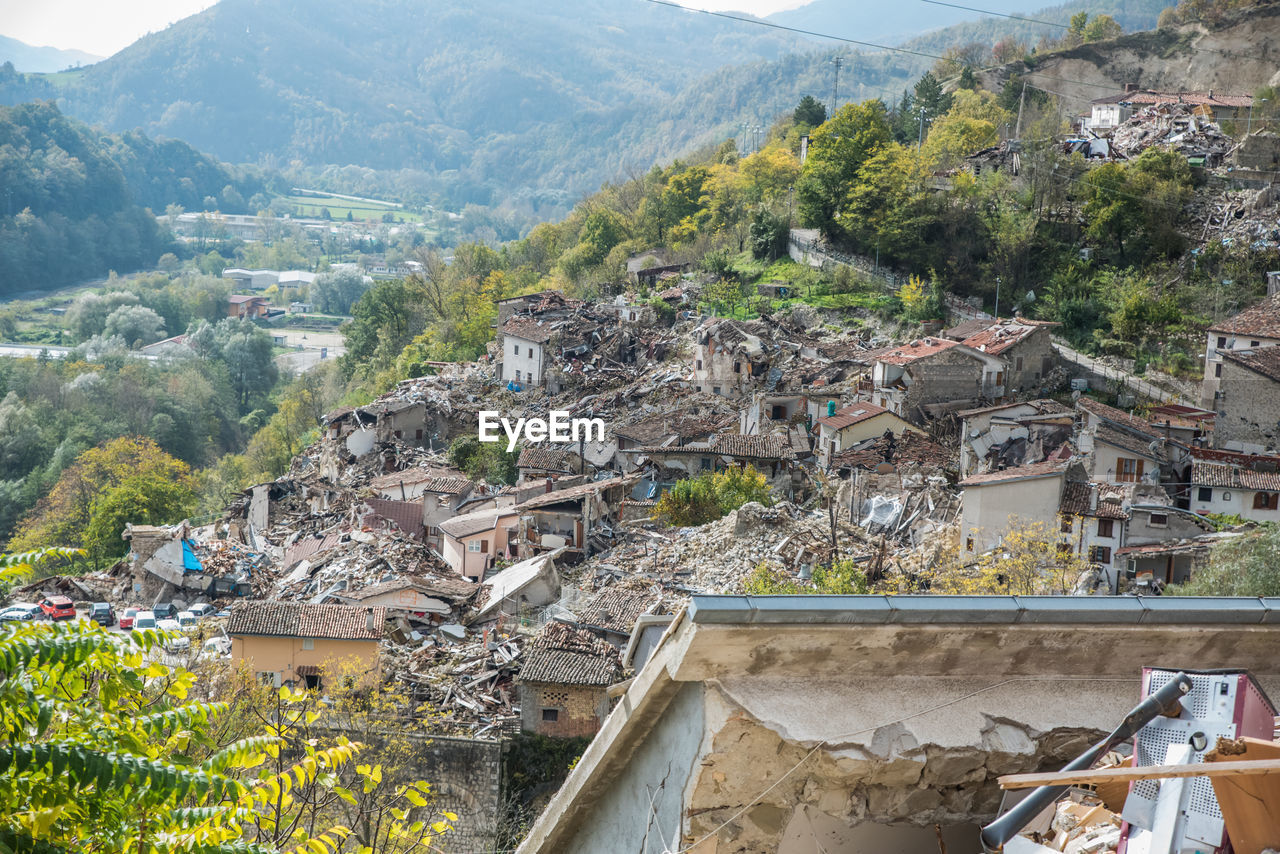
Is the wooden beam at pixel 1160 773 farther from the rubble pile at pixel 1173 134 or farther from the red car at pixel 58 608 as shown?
the rubble pile at pixel 1173 134

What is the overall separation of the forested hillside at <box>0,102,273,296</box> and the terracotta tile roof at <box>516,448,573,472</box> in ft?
224

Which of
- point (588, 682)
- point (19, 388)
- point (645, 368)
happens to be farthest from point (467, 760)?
point (19, 388)

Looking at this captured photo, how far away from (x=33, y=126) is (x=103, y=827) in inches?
3825

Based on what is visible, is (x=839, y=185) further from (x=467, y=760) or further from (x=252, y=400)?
(x=252, y=400)

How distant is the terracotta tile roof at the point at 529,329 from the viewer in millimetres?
29438

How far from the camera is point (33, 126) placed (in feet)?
283

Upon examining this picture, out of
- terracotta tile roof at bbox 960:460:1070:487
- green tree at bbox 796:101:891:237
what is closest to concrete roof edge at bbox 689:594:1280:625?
terracotta tile roof at bbox 960:460:1070:487

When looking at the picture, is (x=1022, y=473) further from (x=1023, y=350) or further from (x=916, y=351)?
(x=1023, y=350)

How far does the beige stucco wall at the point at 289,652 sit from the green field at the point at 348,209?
118 metres

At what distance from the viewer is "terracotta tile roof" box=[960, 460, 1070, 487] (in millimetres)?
16203

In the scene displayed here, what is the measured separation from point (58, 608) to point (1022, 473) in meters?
16.1

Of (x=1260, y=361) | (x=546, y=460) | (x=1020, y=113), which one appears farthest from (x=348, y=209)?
(x=1260, y=361)

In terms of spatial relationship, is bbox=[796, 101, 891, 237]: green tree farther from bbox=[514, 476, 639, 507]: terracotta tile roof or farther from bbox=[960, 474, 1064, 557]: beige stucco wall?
bbox=[960, 474, 1064, 557]: beige stucco wall

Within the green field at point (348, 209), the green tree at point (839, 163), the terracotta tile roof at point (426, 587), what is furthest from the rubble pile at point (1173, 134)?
the green field at point (348, 209)
